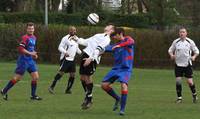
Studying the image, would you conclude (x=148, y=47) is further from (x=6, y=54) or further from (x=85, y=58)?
(x=85, y=58)

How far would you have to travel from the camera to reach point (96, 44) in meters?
15.8

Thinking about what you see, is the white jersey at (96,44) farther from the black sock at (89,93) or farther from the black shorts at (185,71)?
the black shorts at (185,71)

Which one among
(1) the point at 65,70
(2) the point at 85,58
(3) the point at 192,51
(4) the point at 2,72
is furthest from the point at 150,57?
(2) the point at 85,58

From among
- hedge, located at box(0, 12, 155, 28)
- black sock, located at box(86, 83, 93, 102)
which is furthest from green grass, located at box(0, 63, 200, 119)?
hedge, located at box(0, 12, 155, 28)

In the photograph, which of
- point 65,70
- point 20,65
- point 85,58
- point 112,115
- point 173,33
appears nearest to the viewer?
point 112,115

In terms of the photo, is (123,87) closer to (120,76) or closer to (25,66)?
(120,76)

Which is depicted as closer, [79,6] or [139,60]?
[139,60]

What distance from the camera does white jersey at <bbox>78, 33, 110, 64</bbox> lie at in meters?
15.3

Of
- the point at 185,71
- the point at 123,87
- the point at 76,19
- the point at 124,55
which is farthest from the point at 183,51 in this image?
the point at 76,19

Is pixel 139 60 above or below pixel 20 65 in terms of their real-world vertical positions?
below

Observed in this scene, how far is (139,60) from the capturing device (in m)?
43.5

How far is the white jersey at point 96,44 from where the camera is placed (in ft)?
50.3

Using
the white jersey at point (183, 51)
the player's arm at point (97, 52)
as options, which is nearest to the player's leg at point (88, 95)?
the player's arm at point (97, 52)

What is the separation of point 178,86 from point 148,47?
25307mm
